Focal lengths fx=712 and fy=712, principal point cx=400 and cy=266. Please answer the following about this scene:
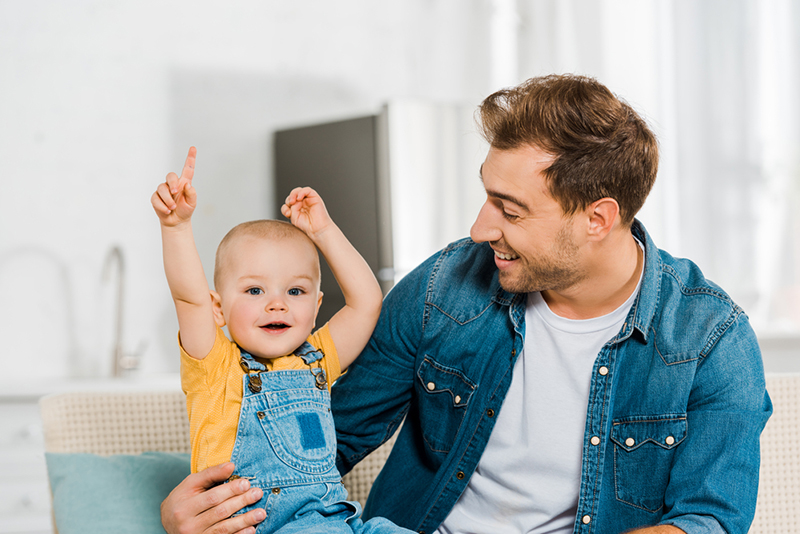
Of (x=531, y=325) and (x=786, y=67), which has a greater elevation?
(x=786, y=67)

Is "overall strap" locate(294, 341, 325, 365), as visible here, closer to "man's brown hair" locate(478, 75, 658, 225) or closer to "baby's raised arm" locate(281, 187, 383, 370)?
"baby's raised arm" locate(281, 187, 383, 370)

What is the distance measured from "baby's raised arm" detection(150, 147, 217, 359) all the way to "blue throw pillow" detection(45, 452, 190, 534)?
42 cm

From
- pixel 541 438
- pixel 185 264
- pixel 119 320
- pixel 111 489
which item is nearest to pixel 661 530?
pixel 541 438

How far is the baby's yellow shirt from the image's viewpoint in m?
1.11

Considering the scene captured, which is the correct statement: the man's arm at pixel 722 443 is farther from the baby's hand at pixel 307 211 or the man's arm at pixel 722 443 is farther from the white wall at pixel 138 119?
the white wall at pixel 138 119

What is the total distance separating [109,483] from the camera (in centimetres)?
136

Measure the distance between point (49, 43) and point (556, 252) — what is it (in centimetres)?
285

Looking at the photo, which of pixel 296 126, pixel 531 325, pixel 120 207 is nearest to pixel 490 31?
pixel 296 126

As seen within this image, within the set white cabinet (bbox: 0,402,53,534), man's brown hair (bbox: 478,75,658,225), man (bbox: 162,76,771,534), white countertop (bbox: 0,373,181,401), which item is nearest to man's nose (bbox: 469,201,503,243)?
man (bbox: 162,76,771,534)

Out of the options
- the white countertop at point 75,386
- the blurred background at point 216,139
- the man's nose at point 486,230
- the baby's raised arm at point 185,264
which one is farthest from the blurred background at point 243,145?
the baby's raised arm at point 185,264

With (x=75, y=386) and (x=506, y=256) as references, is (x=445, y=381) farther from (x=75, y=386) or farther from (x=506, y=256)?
(x=75, y=386)

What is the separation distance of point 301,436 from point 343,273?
308 millimetres

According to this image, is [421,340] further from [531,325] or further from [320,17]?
[320,17]

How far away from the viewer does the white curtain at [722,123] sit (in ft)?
10.4
